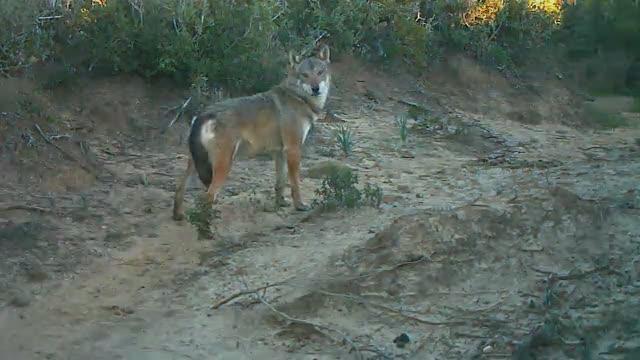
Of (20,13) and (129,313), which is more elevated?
(20,13)

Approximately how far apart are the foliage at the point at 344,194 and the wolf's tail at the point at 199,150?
3.79 feet

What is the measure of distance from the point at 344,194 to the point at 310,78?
4.39 ft

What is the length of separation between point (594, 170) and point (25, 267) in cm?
599

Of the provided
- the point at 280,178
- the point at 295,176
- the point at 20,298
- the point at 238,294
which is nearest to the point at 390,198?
the point at 295,176

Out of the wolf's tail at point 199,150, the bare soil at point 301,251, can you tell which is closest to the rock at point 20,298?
the bare soil at point 301,251

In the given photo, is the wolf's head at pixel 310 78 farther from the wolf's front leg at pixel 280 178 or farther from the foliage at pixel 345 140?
the foliage at pixel 345 140

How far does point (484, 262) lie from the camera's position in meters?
6.54

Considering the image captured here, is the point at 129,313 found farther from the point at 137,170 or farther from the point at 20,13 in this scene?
the point at 20,13

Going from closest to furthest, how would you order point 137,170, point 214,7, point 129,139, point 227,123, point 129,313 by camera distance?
point 129,313 < point 227,123 < point 137,170 < point 129,139 < point 214,7

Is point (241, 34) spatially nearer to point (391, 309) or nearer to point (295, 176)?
point (295, 176)

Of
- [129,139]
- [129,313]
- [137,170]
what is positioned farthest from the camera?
[129,139]

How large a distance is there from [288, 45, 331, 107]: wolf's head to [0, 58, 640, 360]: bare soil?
3.40ft

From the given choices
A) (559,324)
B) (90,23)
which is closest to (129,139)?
(90,23)

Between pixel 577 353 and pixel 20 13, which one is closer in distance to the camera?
pixel 577 353
